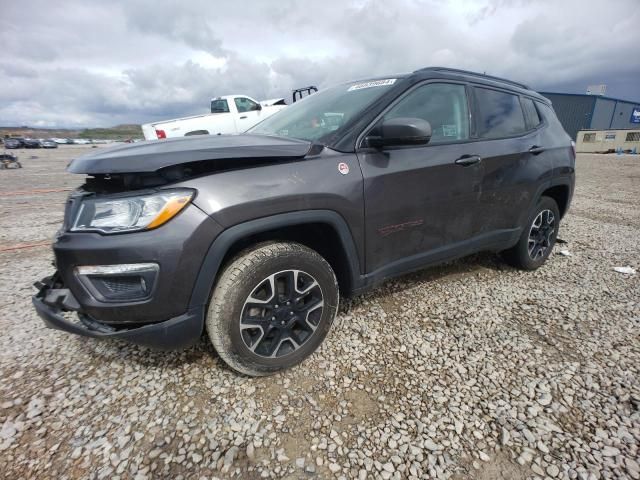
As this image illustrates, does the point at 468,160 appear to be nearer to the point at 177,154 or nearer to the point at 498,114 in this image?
the point at 498,114

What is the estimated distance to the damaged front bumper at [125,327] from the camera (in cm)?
156

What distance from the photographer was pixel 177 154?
1.54 metres

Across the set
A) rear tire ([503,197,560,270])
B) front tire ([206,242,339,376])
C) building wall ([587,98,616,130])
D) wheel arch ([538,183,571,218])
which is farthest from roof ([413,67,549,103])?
building wall ([587,98,616,130])

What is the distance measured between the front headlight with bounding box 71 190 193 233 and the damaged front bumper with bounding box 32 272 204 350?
1.31ft

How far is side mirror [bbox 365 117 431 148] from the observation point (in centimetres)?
184

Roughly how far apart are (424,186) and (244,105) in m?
10.4

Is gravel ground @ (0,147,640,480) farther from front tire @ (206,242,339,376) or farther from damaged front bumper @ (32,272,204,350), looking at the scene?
damaged front bumper @ (32,272,204,350)

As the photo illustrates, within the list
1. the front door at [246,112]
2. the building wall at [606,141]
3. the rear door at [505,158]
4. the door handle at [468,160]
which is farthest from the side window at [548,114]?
the building wall at [606,141]

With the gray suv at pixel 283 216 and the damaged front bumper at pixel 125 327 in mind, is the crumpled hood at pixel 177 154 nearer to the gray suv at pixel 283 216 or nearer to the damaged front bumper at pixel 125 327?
the gray suv at pixel 283 216

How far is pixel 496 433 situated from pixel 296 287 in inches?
48.9

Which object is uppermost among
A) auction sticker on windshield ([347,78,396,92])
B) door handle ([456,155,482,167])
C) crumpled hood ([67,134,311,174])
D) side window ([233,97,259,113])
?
side window ([233,97,259,113])

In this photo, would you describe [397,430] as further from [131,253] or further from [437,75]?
[437,75]

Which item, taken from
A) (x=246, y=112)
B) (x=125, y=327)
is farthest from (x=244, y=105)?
(x=125, y=327)

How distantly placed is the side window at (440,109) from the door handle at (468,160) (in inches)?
6.1
